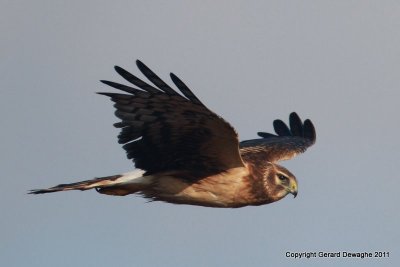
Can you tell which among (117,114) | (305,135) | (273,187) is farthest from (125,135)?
(305,135)

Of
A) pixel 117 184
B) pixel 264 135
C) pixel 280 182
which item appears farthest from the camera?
pixel 264 135

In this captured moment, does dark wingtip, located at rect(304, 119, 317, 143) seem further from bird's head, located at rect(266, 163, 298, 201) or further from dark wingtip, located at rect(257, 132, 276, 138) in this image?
bird's head, located at rect(266, 163, 298, 201)

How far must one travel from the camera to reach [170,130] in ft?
35.3

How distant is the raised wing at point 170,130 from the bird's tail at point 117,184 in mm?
133

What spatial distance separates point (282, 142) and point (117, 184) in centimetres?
339

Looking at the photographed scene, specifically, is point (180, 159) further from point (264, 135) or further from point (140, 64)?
point (264, 135)

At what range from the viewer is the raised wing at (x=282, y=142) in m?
12.7

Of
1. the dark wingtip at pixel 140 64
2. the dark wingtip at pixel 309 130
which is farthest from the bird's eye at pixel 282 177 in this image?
the dark wingtip at pixel 309 130

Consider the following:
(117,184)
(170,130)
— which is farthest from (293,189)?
(117,184)

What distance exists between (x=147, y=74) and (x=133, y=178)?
1483mm

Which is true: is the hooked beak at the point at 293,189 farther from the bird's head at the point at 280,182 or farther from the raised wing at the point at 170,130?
the raised wing at the point at 170,130

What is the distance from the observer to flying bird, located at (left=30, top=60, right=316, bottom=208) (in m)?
10.4

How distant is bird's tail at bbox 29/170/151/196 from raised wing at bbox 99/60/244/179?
0.13 metres

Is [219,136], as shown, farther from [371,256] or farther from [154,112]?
[371,256]
